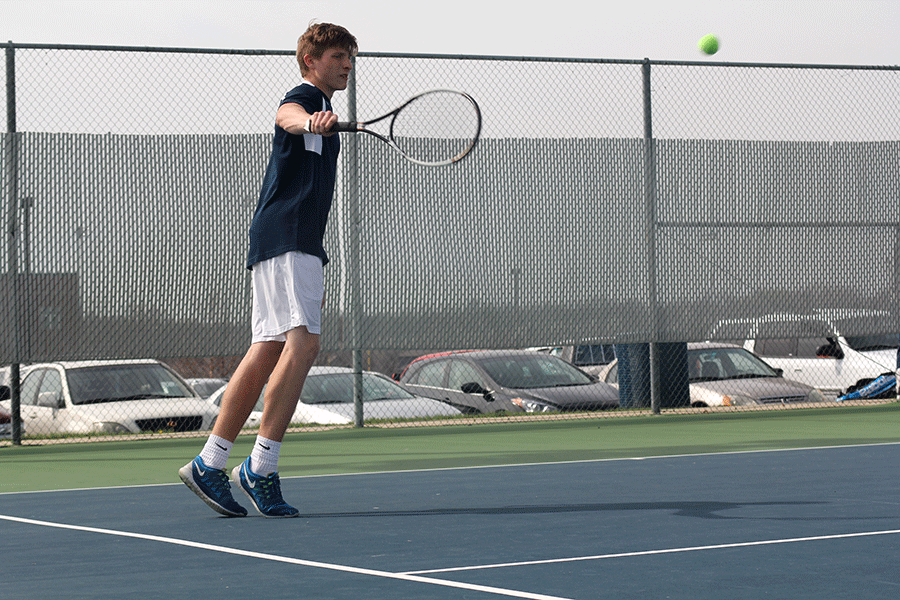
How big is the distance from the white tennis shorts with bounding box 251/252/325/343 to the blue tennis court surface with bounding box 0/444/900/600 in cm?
71

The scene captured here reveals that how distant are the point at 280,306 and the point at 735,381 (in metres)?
9.93

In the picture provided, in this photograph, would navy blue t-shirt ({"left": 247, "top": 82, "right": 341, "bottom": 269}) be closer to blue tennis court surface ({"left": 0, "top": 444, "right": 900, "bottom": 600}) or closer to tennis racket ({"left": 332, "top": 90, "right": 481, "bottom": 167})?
tennis racket ({"left": 332, "top": 90, "right": 481, "bottom": 167})

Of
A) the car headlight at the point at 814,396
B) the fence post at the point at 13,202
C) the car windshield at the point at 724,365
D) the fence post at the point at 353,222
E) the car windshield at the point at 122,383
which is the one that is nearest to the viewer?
the fence post at the point at 13,202

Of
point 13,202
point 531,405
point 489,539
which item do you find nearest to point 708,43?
point 531,405

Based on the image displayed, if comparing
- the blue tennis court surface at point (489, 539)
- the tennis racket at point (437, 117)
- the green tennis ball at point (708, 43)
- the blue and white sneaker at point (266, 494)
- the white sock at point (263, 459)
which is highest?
the green tennis ball at point (708, 43)

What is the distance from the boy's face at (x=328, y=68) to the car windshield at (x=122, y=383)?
24.4ft

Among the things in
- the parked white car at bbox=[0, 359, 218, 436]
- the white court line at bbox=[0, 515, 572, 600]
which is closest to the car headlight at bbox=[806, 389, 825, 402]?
the parked white car at bbox=[0, 359, 218, 436]

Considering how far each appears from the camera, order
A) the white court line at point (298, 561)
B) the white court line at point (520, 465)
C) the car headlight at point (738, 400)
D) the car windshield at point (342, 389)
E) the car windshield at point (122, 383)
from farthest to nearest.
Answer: the car headlight at point (738, 400) < the car windshield at point (342, 389) < the car windshield at point (122, 383) < the white court line at point (520, 465) < the white court line at point (298, 561)

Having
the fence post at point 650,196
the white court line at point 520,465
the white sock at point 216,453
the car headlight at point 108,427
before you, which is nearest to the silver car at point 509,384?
the fence post at point 650,196

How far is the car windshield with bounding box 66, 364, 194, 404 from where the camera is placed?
12250 millimetres

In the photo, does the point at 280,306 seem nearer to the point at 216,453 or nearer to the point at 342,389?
the point at 216,453

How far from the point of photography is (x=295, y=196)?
5207 millimetres

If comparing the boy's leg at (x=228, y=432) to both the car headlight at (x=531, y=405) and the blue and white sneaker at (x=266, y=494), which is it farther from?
the car headlight at (x=531, y=405)

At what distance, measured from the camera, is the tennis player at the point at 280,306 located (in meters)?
5.09
